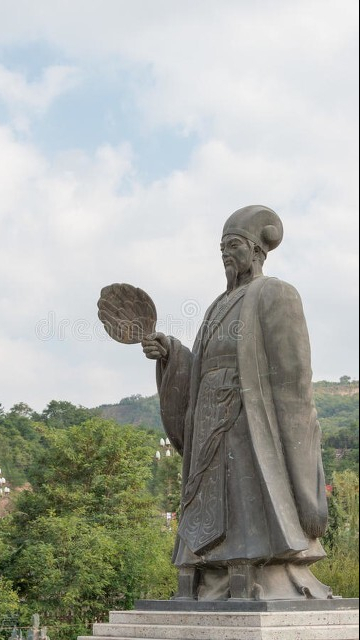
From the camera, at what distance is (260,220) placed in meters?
10.1

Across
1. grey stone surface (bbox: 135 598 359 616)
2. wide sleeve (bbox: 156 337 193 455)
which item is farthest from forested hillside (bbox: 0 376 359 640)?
grey stone surface (bbox: 135 598 359 616)

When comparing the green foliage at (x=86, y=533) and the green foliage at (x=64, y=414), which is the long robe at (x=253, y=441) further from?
the green foliage at (x=64, y=414)

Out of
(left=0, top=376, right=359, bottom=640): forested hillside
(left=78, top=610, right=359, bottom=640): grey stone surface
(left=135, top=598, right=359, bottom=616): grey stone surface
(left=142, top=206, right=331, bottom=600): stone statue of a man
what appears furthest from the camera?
(left=0, top=376, right=359, bottom=640): forested hillside

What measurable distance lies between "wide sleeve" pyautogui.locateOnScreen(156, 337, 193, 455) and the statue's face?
36.9 inches

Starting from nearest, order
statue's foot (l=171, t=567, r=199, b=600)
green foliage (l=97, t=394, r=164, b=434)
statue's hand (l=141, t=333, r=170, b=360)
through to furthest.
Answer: statue's foot (l=171, t=567, r=199, b=600), statue's hand (l=141, t=333, r=170, b=360), green foliage (l=97, t=394, r=164, b=434)

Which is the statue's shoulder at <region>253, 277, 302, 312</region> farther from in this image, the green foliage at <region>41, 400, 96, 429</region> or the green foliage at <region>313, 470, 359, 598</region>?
the green foliage at <region>41, 400, 96, 429</region>

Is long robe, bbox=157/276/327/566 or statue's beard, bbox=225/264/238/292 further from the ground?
statue's beard, bbox=225/264/238/292

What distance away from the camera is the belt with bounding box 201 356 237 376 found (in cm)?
976

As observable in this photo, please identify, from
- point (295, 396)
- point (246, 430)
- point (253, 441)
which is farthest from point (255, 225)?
point (253, 441)

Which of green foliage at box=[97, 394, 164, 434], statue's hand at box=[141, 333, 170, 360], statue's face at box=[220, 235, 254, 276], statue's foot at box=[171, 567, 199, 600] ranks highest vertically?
green foliage at box=[97, 394, 164, 434]

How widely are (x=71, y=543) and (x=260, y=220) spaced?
1782 centimetres

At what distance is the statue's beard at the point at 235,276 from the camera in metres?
10.2

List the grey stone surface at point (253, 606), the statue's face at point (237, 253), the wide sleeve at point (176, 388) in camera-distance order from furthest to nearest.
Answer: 1. the wide sleeve at point (176, 388)
2. the statue's face at point (237, 253)
3. the grey stone surface at point (253, 606)

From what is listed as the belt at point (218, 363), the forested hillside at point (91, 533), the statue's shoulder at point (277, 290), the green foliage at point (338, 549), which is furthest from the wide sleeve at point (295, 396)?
the forested hillside at point (91, 533)
